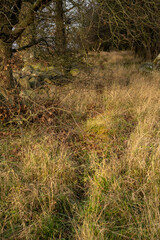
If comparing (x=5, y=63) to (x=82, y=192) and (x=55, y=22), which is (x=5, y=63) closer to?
(x=55, y=22)

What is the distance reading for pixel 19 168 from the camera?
2.42 metres

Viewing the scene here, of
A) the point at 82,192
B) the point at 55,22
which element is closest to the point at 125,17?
the point at 55,22

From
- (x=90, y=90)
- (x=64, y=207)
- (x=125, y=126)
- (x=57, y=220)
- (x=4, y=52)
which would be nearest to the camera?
(x=57, y=220)

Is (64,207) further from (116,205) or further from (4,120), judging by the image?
(4,120)

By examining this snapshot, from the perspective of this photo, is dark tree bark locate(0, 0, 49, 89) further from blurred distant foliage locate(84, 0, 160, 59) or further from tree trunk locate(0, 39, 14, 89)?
blurred distant foliage locate(84, 0, 160, 59)

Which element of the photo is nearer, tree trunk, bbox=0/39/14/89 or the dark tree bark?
the dark tree bark

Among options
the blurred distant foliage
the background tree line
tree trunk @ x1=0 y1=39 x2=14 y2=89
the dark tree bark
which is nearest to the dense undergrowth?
tree trunk @ x1=0 y1=39 x2=14 y2=89

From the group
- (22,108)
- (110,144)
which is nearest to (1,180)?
(110,144)

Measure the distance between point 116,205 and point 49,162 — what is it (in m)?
0.98

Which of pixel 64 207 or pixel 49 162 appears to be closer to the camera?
pixel 64 207

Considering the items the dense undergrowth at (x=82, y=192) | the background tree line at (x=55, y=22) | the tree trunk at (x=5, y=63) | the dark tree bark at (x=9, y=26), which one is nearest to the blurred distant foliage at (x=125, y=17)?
the background tree line at (x=55, y=22)

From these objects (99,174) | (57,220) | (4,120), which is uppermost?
(4,120)

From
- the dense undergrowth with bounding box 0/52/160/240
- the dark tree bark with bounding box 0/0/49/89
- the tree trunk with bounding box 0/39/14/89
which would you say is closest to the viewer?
the dense undergrowth with bounding box 0/52/160/240

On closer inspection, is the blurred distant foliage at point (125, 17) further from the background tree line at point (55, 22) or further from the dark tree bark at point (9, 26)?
the dark tree bark at point (9, 26)
